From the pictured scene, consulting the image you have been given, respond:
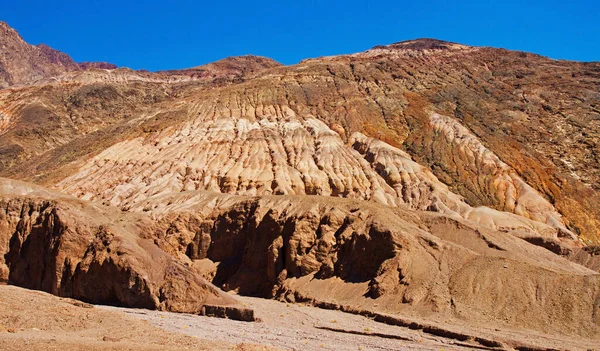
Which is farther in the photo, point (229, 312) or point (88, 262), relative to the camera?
point (88, 262)

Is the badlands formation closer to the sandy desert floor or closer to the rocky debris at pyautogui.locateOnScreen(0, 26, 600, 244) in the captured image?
the rocky debris at pyautogui.locateOnScreen(0, 26, 600, 244)

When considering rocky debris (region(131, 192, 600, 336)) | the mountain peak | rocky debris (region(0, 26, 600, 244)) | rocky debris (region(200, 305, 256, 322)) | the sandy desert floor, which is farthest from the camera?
the mountain peak

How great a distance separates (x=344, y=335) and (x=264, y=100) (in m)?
74.8

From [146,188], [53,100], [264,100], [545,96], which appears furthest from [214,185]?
[53,100]

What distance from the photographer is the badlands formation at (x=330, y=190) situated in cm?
4062

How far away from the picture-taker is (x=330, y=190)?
76.5m

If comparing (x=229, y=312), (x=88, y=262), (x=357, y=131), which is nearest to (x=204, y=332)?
(x=229, y=312)

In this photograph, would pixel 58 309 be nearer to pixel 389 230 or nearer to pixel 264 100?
pixel 389 230

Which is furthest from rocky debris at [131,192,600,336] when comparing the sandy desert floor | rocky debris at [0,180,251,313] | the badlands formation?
rocky debris at [0,180,251,313]

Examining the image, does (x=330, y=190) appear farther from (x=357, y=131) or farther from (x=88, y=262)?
(x=88, y=262)

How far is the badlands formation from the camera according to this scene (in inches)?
1599

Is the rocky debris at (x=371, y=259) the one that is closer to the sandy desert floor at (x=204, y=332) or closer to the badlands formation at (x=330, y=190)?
the badlands formation at (x=330, y=190)

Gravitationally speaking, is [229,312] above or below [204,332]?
above

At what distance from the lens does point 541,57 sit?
4980 inches
